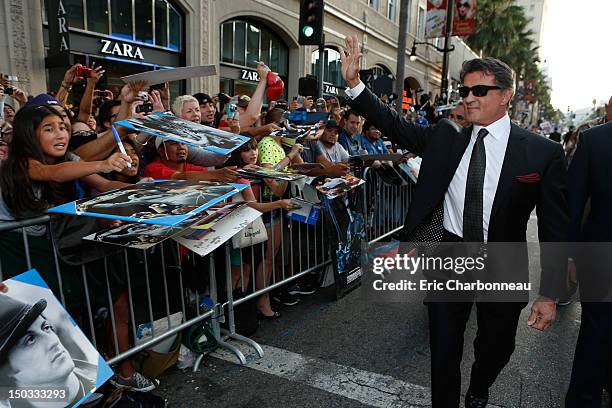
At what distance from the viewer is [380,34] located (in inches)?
957

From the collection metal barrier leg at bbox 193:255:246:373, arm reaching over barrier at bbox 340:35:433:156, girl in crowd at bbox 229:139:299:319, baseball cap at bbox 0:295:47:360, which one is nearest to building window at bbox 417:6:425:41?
girl in crowd at bbox 229:139:299:319

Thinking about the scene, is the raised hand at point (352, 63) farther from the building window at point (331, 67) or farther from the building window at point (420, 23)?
the building window at point (420, 23)

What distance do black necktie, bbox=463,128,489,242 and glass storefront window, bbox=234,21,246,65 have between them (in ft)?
44.3

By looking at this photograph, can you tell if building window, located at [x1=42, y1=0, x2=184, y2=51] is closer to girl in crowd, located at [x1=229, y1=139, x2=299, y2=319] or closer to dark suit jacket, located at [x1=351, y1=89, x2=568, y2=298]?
girl in crowd, located at [x1=229, y1=139, x2=299, y2=319]

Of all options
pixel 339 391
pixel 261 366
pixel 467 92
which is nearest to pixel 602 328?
pixel 467 92

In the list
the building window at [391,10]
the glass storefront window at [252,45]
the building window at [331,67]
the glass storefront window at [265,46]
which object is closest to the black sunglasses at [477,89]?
the glass storefront window at [252,45]

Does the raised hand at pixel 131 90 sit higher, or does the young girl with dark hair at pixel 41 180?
the raised hand at pixel 131 90

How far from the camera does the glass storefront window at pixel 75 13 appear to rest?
9578 mm

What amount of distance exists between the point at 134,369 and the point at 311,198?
2.24 m

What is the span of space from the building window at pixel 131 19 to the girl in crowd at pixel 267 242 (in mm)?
7656

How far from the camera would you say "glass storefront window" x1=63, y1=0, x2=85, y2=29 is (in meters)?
9.58

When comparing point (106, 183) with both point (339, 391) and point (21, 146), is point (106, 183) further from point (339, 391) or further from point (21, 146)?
point (339, 391)

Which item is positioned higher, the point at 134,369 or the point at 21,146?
the point at 21,146

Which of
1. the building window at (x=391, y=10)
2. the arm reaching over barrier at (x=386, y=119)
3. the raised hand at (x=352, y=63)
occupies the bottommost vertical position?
the arm reaching over barrier at (x=386, y=119)
